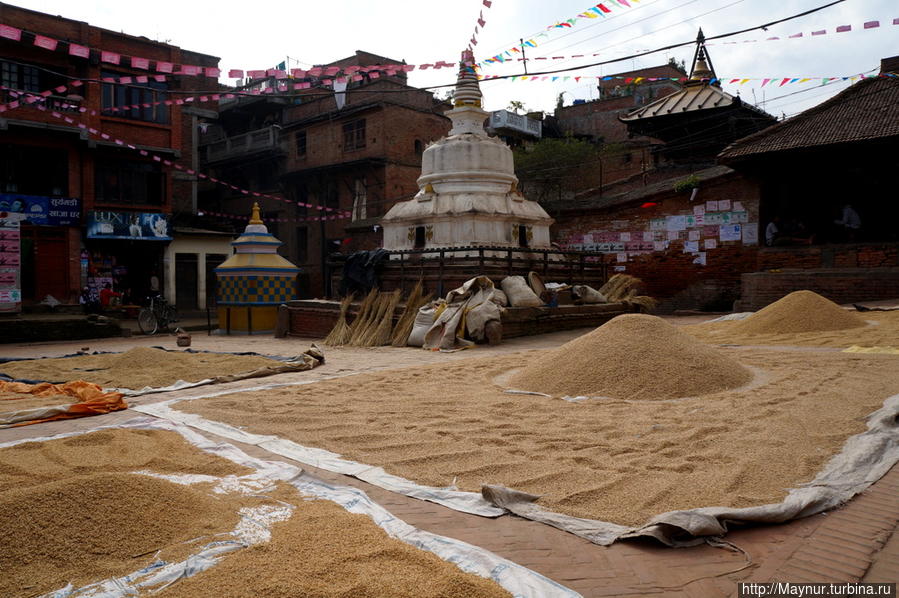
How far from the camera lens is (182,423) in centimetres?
469

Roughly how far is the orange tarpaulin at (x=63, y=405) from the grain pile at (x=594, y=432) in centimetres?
62

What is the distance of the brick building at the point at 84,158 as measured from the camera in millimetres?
18359

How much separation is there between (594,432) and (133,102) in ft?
70.2

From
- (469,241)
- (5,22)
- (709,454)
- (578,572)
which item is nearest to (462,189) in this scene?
(469,241)

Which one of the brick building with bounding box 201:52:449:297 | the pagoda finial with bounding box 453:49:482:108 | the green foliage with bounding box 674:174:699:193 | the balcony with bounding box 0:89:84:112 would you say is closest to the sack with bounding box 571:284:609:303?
the green foliage with bounding box 674:174:699:193

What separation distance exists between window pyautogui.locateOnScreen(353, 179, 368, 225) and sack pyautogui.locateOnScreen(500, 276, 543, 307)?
53.6 feet

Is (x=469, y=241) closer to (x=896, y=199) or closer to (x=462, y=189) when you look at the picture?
(x=462, y=189)

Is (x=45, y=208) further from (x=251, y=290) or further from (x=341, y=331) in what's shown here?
(x=341, y=331)

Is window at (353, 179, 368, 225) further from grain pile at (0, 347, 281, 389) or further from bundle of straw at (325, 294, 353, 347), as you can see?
grain pile at (0, 347, 281, 389)

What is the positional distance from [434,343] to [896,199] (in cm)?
1222

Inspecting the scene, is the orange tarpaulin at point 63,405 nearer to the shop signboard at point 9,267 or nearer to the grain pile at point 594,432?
the grain pile at point 594,432

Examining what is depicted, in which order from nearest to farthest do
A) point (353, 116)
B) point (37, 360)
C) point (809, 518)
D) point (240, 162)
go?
point (809, 518)
point (37, 360)
point (353, 116)
point (240, 162)

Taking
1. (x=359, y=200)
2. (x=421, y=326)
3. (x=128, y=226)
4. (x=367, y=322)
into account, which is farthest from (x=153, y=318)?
(x=359, y=200)

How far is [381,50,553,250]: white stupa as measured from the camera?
14.1 metres
